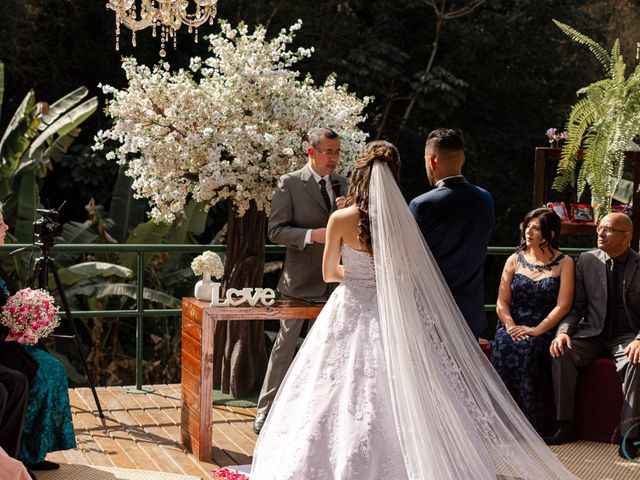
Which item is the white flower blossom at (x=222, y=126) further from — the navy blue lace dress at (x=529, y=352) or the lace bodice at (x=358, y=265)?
the lace bodice at (x=358, y=265)

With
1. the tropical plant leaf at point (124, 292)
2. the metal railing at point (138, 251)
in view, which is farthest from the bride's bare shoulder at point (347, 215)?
the tropical plant leaf at point (124, 292)

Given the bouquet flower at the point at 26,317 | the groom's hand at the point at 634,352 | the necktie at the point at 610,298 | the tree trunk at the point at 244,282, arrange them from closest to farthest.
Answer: the bouquet flower at the point at 26,317, the groom's hand at the point at 634,352, the necktie at the point at 610,298, the tree trunk at the point at 244,282

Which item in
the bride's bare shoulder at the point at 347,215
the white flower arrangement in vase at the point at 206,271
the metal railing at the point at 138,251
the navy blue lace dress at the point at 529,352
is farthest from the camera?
the metal railing at the point at 138,251

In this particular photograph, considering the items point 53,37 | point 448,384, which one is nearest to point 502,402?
point 448,384

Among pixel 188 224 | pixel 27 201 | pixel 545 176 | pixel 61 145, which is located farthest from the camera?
pixel 61 145

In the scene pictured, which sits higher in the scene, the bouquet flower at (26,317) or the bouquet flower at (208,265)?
the bouquet flower at (208,265)

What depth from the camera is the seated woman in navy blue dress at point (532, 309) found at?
18.8 ft

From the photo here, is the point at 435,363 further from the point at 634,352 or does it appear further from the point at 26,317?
the point at 26,317

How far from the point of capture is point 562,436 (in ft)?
18.5

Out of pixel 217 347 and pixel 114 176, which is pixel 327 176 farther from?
pixel 114 176

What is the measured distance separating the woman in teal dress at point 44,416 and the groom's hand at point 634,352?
3224mm

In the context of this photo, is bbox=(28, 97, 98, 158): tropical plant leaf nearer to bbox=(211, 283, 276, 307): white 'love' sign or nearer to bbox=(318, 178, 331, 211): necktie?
bbox=(318, 178, 331, 211): necktie

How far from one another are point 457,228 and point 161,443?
2.20 metres

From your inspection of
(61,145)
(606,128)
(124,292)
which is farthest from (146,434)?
(61,145)
